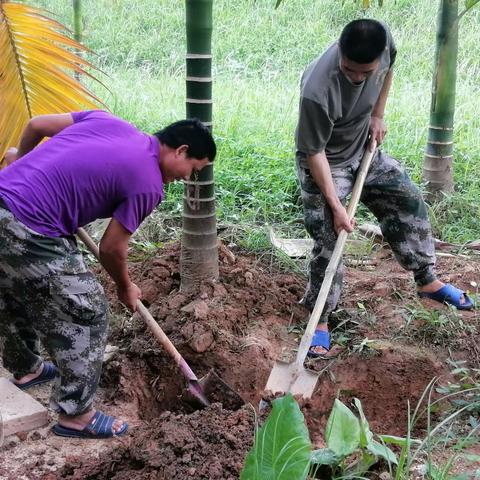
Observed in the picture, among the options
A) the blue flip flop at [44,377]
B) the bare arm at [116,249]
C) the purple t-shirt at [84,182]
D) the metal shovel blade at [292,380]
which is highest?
the purple t-shirt at [84,182]

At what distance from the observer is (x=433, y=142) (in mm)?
5195

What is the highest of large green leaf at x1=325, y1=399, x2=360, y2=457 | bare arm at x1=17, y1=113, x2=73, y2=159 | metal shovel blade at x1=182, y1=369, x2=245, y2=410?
bare arm at x1=17, y1=113, x2=73, y2=159

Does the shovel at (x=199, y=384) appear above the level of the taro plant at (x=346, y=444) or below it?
below

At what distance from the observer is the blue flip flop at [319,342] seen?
3664 millimetres

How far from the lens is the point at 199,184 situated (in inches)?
152

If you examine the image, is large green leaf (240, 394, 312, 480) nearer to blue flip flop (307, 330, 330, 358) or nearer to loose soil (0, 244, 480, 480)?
loose soil (0, 244, 480, 480)

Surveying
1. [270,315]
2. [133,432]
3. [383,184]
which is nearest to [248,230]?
[270,315]

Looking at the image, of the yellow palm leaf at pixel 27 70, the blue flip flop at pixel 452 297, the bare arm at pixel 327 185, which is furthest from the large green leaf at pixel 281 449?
the yellow palm leaf at pixel 27 70

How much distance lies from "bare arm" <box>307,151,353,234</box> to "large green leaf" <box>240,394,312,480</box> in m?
1.50

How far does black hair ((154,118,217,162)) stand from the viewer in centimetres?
283

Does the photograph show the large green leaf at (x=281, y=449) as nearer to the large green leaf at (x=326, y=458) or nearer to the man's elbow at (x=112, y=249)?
the large green leaf at (x=326, y=458)

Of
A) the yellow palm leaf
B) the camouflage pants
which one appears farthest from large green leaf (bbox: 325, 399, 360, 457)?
the yellow palm leaf

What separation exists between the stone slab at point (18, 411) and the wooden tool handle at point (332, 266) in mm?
1283

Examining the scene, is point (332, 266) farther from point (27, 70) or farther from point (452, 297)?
point (27, 70)
